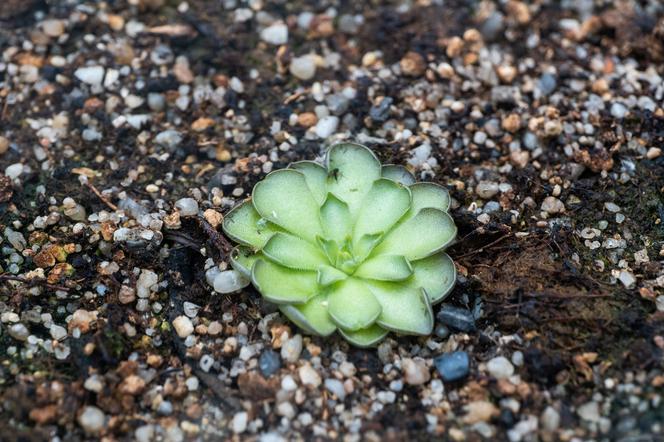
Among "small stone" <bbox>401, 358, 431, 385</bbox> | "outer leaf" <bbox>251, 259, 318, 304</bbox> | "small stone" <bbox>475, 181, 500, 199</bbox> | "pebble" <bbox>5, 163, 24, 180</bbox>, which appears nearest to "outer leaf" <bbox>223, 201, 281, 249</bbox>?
"outer leaf" <bbox>251, 259, 318, 304</bbox>

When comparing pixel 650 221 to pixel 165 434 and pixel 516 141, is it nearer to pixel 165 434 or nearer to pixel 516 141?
pixel 516 141

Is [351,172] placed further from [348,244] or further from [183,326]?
[183,326]

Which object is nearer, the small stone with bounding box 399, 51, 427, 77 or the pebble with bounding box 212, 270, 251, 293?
the pebble with bounding box 212, 270, 251, 293

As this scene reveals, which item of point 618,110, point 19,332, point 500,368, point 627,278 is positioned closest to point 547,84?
point 618,110

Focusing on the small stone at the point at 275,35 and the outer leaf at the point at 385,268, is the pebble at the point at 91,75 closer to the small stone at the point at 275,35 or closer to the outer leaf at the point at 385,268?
the small stone at the point at 275,35

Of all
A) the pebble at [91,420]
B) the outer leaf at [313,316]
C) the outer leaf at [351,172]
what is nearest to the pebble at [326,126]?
the outer leaf at [351,172]

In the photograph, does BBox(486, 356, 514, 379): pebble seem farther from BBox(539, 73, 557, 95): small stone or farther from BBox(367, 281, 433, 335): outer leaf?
BBox(539, 73, 557, 95): small stone

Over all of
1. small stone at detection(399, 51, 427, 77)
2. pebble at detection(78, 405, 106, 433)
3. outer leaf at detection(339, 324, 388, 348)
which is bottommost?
pebble at detection(78, 405, 106, 433)
